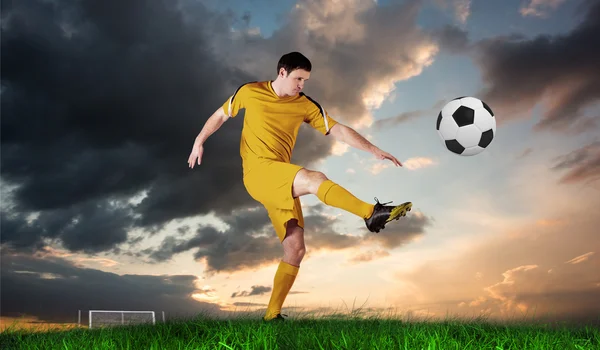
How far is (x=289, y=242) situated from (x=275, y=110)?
178 centimetres

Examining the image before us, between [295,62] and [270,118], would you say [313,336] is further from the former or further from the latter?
[295,62]

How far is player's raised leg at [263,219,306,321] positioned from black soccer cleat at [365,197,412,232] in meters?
1.54

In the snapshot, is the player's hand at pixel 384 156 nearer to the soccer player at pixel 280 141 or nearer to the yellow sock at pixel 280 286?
the soccer player at pixel 280 141

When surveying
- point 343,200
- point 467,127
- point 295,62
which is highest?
point 295,62

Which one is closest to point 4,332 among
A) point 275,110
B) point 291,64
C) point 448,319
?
point 275,110

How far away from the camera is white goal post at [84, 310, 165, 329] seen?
7577 millimetres

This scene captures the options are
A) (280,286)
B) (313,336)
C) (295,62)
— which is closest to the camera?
(313,336)

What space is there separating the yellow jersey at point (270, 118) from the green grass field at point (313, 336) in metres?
2.23

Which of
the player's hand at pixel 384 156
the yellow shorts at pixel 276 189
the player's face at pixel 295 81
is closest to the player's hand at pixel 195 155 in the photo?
the yellow shorts at pixel 276 189

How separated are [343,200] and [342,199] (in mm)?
16

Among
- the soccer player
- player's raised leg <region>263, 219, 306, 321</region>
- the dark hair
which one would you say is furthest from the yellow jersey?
player's raised leg <region>263, 219, 306, 321</region>

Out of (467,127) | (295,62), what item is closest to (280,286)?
(295,62)

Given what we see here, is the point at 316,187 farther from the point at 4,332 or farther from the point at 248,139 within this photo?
the point at 4,332

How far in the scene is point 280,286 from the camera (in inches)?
285
